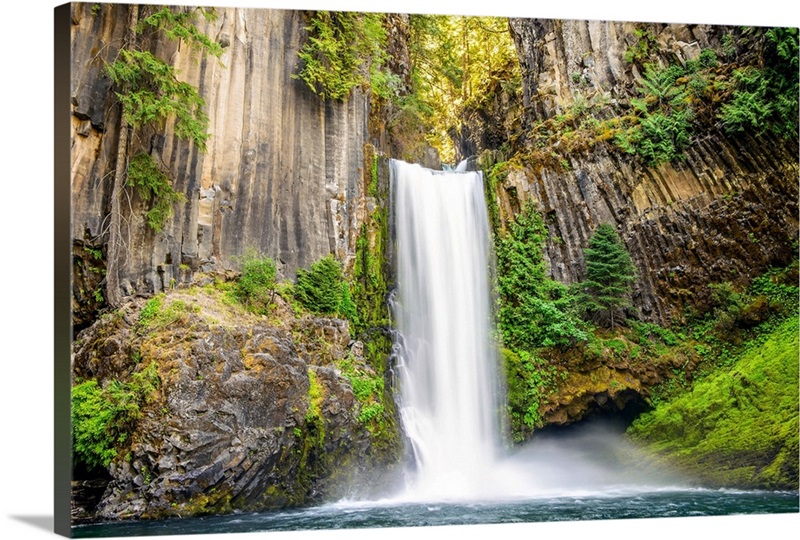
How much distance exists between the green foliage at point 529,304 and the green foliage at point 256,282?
398 cm

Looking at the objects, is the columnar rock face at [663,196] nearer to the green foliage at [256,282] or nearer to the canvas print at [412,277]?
the canvas print at [412,277]

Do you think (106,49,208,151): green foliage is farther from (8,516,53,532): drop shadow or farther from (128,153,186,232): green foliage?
(8,516,53,532): drop shadow

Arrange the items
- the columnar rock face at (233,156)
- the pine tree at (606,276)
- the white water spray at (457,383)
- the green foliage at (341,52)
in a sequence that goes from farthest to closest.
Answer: the pine tree at (606,276), the green foliage at (341,52), the white water spray at (457,383), the columnar rock face at (233,156)

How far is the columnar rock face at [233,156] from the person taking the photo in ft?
33.0

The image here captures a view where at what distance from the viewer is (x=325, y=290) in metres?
12.1

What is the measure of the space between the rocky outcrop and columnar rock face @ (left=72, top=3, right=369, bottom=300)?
0.80 meters

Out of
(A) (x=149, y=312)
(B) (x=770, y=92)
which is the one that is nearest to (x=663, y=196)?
(B) (x=770, y=92)

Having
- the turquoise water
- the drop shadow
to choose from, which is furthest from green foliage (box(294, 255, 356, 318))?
the drop shadow

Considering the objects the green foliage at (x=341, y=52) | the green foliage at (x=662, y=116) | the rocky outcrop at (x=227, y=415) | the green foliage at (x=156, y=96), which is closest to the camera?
the rocky outcrop at (x=227, y=415)

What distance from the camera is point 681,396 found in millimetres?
13336

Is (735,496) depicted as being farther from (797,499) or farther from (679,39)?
(679,39)

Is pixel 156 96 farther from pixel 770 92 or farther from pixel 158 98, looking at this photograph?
pixel 770 92

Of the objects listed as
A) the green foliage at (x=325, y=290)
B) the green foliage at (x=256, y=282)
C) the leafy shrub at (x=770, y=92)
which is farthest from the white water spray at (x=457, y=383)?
the leafy shrub at (x=770, y=92)

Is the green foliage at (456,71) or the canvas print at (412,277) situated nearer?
the canvas print at (412,277)
